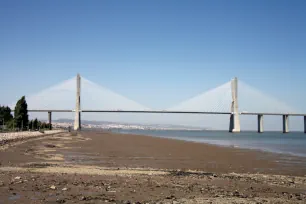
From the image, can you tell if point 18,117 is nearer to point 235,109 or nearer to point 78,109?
point 78,109

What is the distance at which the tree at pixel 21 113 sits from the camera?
56.8 meters

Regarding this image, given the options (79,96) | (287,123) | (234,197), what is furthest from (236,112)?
(234,197)

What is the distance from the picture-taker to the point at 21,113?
57.5 meters

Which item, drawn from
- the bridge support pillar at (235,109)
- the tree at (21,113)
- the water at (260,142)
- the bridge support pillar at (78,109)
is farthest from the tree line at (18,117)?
the bridge support pillar at (235,109)

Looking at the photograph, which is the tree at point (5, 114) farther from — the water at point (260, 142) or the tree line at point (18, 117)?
the water at point (260, 142)

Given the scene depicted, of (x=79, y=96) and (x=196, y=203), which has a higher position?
(x=79, y=96)

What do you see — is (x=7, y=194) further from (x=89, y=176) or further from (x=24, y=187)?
(x=89, y=176)

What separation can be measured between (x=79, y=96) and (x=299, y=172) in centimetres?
8631

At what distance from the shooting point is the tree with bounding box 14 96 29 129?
5675 cm

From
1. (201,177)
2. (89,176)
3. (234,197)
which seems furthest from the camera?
(201,177)

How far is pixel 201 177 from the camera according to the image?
10.3 m

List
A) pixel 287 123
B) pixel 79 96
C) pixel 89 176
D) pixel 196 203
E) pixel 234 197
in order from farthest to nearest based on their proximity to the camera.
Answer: pixel 287 123
pixel 79 96
pixel 89 176
pixel 234 197
pixel 196 203

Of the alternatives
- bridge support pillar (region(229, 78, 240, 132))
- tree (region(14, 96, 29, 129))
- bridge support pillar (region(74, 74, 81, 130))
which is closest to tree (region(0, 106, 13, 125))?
tree (region(14, 96, 29, 129))

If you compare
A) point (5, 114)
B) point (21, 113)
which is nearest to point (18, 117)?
point (21, 113)
